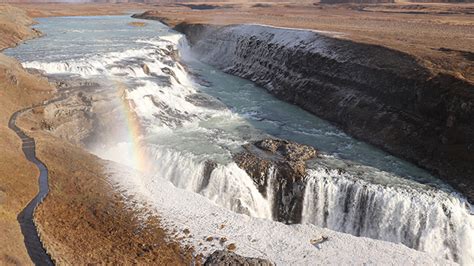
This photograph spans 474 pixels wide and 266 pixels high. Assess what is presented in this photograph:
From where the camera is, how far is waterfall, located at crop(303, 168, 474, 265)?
17125 mm

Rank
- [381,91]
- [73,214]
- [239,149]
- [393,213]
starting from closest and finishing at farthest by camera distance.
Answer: [73,214], [393,213], [239,149], [381,91]

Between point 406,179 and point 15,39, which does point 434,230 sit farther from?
point 15,39

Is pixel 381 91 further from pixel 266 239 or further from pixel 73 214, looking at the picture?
pixel 73 214

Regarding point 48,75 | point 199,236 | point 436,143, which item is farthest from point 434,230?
point 48,75

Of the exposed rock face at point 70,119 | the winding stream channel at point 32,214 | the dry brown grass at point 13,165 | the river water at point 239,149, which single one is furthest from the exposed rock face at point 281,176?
the dry brown grass at point 13,165

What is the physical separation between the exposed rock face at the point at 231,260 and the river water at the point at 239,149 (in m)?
5.98

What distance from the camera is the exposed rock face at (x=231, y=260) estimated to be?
1251 centimetres

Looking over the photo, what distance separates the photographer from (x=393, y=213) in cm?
1781

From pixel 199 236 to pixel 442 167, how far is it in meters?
14.0

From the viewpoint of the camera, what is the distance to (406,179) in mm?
20078

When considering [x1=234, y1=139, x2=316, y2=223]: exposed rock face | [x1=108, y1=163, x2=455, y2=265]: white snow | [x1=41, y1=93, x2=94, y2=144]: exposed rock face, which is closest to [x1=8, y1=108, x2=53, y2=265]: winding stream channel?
[x1=41, y1=93, x2=94, y2=144]: exposed rock face

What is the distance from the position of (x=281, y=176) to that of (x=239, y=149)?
11.7ft

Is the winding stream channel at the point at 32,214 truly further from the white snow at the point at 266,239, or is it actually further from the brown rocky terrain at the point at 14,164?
the white snow at the point at 266,239

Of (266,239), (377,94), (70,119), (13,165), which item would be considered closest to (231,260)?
(266,239)
